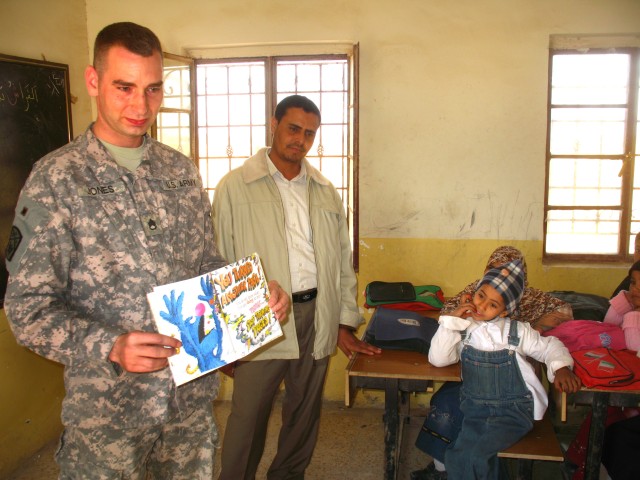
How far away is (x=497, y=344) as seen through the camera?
8.10ft

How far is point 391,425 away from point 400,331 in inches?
19.4

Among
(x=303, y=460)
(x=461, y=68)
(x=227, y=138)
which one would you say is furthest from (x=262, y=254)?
(x=461, y=68)

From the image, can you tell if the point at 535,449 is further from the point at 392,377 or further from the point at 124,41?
the point at 124,41

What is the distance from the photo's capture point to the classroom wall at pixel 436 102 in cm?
366

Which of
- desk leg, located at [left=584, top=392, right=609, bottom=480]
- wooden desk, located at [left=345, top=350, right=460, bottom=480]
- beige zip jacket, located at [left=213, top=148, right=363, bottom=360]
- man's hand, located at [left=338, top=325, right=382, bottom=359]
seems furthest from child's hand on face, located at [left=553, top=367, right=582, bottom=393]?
beige zip jacket, located at [left=213, top=148, right=363, bottom=360]

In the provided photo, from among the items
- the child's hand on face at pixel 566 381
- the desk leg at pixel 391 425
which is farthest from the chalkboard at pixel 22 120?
the child's hand on face at pixel 566 381

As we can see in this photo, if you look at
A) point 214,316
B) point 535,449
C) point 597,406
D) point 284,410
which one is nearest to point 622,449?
point 597,406

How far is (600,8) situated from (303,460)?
3685 mm

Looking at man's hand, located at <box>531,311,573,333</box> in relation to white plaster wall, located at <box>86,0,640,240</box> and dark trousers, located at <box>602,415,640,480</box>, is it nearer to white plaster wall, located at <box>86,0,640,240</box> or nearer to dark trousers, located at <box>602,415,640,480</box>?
dark trousers, located at <box>602,415,640,480</box>

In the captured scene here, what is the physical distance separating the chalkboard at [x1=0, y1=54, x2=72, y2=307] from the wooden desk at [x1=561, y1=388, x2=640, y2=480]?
3.14 meters

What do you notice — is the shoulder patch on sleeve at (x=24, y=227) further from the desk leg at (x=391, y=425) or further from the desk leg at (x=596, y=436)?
the desk leg at (x=596, y=436)

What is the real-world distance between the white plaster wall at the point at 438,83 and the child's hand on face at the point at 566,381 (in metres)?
1.68

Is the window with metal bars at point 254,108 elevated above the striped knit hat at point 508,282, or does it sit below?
above

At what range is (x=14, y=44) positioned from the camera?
296 centimetres
